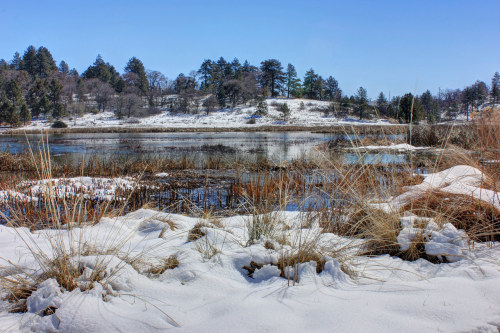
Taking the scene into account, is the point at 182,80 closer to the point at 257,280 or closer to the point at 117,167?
the point at 117,167

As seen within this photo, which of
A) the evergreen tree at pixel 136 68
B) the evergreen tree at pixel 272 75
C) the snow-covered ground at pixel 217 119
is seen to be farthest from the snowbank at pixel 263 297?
the evergreen tree at pixel 136 68

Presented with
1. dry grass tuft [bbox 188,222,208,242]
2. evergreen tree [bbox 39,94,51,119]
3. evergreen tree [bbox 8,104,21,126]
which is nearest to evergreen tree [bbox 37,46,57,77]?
evergreen tree [bbox 39,94,51,119]

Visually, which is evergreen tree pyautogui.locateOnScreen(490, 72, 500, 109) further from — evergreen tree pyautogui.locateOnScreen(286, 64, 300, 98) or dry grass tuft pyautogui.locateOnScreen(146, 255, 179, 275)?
dry grass tuft pyautogui.locateOnScreen(146, 255, 179, 275)

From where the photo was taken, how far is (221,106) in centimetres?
7494

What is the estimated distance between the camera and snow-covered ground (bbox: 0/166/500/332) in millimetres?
1883

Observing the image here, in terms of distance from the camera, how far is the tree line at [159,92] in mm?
63594

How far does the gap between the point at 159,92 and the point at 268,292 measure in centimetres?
8903

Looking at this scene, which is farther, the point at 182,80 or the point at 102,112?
the point at 182,80

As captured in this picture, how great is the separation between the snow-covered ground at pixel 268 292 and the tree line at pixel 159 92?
189 ft

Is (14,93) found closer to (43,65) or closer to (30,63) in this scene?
(43,65)

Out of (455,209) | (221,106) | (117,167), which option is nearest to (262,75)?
(221,106)

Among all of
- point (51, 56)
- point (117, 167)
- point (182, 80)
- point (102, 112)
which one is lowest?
point (117, 167)

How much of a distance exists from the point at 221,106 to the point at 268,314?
74.8m

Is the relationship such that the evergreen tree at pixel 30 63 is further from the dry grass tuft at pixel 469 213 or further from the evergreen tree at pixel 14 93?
the dry grass tuft at pixel 469 213
